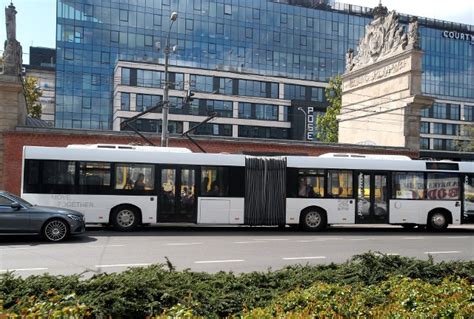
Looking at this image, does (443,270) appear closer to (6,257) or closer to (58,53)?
(6,257)

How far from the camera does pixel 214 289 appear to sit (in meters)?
5.89

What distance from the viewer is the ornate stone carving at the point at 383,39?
110ft

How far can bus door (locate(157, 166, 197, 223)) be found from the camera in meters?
16.9

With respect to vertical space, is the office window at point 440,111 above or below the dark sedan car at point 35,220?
above

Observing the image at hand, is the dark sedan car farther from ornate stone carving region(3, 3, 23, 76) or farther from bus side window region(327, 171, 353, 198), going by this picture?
ornate stone carving region(3, 3, 23, 76)

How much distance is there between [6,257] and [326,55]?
235 ft

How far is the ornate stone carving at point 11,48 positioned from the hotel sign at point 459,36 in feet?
249

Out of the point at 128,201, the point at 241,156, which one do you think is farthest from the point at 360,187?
the point at 128,201

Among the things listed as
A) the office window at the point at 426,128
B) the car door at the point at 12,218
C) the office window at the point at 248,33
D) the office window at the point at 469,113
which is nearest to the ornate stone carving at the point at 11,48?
the car door at the point at 12,218

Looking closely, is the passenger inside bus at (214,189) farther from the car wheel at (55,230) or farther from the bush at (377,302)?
the bush at (377,302)

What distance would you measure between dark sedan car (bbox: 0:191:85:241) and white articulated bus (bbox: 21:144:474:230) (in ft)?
8.53

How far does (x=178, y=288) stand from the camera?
579 cm

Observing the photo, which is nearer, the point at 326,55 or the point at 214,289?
the point at 214,289

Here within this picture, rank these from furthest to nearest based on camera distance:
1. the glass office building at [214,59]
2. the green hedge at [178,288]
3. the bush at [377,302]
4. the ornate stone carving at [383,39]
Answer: the glass office building at [214,59]
the ornate stone carving at [383,39]
the green hedge at [178,288]
the bush at [377,302]
